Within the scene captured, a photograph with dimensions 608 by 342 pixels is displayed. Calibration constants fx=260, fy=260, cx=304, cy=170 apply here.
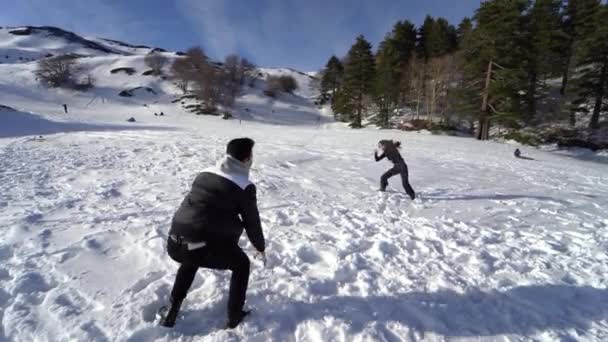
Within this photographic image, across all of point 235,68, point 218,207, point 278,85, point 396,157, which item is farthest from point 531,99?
point 235,68

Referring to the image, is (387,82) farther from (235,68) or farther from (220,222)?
(235,68)

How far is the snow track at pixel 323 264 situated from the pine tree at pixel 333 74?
46945mm

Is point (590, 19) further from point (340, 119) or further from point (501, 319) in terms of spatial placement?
point (501, 319)

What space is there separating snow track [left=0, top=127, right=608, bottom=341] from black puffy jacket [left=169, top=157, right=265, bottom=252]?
3.23ft

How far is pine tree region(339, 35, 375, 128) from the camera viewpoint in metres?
32.2

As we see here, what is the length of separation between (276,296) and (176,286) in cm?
106

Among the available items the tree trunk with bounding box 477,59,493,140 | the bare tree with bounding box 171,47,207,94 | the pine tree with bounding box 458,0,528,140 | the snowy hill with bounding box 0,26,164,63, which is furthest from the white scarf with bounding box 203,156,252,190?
the snowy hill with bounding box 0,26,164,63

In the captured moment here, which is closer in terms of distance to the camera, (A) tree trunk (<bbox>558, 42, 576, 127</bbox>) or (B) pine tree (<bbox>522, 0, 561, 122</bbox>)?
(B) pine tree (<bbox>522, 0, 561, 122</bbox>)

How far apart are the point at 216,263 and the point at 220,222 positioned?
382mm

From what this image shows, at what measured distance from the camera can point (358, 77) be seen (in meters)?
32.5

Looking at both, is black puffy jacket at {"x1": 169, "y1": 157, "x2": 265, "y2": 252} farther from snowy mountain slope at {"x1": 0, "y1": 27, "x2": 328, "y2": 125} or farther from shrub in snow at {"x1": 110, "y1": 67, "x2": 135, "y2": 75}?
shrub in snow at {"x1": 110, "y1": 67, "x2": 135, "y2": 75}

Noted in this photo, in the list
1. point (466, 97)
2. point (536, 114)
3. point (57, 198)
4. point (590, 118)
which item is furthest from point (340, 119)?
point (57, 198)

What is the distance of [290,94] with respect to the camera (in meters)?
62.7

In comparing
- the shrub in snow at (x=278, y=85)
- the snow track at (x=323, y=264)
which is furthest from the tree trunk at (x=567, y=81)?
the shrub in snow at (x=278, y=85)
